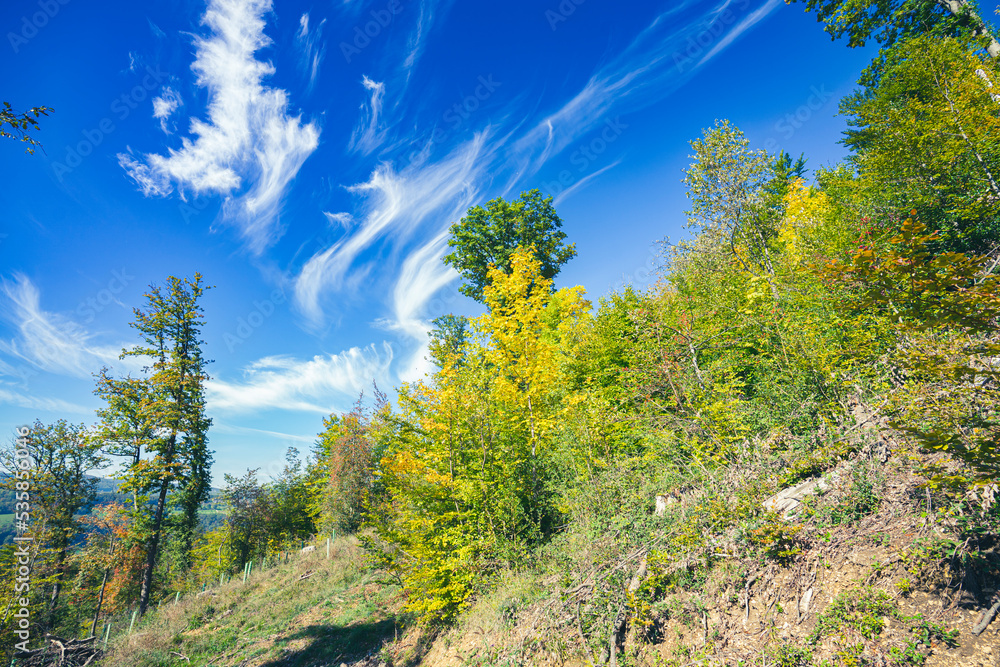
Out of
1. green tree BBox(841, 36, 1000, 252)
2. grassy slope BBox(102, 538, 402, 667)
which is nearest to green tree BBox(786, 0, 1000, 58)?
green tree BBox(841, 36, 1000, 252)

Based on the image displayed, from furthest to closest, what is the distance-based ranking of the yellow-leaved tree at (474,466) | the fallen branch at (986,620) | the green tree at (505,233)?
1. the green tree at (505,233)
2. the yellow-leaved tree at (474,466)
3. the fallen branch at (986,620)

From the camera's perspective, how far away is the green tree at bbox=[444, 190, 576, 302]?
20875 mm

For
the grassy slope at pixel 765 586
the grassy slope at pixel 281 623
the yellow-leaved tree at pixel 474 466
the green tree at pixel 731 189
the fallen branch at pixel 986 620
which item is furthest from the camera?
the green tree at pixel 731 189

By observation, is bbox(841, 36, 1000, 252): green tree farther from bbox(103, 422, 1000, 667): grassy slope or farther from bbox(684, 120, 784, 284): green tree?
bbox(103, 422, 1000, 667): grassy slope

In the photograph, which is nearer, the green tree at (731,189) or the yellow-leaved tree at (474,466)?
the yellow-leaved tree at (474,466)

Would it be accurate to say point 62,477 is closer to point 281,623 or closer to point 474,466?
point 281,623

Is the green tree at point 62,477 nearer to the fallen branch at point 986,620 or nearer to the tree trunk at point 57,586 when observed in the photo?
the tree trunk at point 57,586

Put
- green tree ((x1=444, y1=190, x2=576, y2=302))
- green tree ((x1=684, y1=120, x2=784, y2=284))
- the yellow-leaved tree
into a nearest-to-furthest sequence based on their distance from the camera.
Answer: the yellow-leaved tree, green tree ((x1=684, y1=120, x2=784, y2=284)), green tree ((x1=444, y1=190, x2=576, y2=302))

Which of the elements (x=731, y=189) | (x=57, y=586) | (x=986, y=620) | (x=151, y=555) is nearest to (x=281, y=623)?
(x=151, y=555)

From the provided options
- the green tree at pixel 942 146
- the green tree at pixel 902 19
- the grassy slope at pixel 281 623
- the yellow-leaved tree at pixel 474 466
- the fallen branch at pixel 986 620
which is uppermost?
the green tree at pixel 902 19

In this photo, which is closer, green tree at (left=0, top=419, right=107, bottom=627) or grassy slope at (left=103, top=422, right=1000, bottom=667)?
grassy slope at (left=103, top=422, right=1000, bottom=667)

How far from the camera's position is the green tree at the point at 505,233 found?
2088 cm

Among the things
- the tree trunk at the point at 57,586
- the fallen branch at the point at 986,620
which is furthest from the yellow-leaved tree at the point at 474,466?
the tree trunk at the point at 57,586

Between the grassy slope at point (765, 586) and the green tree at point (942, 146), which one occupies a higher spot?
the green tree at point (942, 146)
